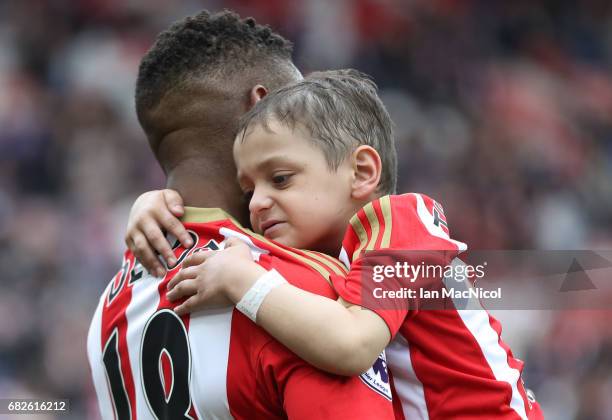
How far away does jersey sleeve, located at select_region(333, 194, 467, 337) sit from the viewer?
1633 millimetres

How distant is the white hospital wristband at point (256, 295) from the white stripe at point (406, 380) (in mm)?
297

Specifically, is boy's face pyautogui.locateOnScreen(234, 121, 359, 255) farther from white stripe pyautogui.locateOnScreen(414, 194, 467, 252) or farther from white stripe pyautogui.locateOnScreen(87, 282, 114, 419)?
white stripe pyautogui.locateOnScreen(87, 282, 114, 419)

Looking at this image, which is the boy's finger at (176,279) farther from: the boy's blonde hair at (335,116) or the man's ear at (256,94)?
the man's ear at (256,94)

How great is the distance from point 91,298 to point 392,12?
388 centimetres

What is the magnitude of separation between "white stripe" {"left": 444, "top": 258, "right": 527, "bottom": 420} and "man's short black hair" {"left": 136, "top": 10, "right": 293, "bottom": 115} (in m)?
0.74

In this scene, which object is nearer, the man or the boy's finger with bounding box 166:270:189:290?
the man

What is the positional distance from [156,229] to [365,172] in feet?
1.59

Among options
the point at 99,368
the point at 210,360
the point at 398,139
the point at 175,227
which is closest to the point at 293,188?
the point at 175,227

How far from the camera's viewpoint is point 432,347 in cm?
174

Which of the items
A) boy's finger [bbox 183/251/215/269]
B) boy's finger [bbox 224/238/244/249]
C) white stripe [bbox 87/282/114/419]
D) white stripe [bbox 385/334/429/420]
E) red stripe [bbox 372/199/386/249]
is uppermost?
red stripe [bbox 372/199/386/249]

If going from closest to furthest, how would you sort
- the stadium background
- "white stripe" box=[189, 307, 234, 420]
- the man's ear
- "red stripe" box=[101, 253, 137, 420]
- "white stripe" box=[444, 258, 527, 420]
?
"white stripe" box=[189, 307, 234, 420], "white stripe" box=[444, 258, 527, 420], "red stripe" box=[101, 253, 137, 420], the man's ear, the stadium background

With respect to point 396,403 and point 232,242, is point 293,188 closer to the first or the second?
point 232,242

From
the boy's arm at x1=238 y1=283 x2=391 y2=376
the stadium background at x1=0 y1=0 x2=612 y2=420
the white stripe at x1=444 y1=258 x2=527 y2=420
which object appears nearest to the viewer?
the boy's arm at x1=238 y1=283 x2=391 y2=376

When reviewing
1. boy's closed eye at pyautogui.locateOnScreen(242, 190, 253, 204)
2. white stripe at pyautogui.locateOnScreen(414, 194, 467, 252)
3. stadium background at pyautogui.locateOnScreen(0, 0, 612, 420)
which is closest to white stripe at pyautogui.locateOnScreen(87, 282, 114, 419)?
boy's closed eye at pyautogui.locateOnScreen(242, 190, 253, 204)
